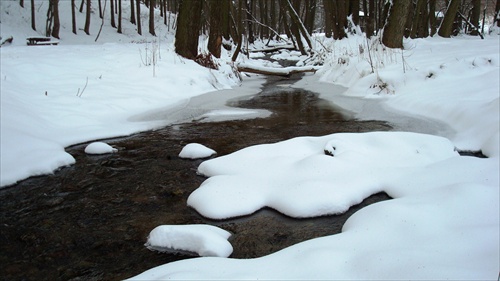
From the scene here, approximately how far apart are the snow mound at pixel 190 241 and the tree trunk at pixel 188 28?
7599 millimetres

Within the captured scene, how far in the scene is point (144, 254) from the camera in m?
2.12

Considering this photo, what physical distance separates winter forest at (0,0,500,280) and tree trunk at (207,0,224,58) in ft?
12.6

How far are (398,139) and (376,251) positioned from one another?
2001 mm

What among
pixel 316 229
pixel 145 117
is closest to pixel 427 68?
pixel 145 117

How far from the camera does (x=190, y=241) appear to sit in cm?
211

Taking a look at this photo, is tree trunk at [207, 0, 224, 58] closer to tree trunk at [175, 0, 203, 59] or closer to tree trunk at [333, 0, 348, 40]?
tree trunk at [175, 0, 203, 59]

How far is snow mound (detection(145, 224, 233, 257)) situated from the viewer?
6.75ft

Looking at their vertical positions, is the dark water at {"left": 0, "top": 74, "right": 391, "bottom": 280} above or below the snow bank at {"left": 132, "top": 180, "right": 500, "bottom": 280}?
below

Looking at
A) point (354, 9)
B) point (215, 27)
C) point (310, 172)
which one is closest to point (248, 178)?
point (310, 172)

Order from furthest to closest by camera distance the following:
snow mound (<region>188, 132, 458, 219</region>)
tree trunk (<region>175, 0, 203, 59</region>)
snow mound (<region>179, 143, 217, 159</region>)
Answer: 1. tree trunk (<region>175, 0, 203, 59</region>)
2. snow mound (<region>179, 143, 217, 159</region>)
3. snow mound (<region>188, 132, 458, 219</region>)

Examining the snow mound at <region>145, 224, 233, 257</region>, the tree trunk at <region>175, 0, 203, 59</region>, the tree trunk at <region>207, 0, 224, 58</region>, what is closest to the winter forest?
the snow mound at <region>145, 224, 233, 257</region>

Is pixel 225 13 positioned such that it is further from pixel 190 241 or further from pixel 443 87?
pixel 190 241

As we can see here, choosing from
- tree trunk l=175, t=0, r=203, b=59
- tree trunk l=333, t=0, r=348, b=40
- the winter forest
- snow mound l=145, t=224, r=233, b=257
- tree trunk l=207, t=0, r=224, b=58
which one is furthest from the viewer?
tree trunk l=333, t=0, r=348, b=40

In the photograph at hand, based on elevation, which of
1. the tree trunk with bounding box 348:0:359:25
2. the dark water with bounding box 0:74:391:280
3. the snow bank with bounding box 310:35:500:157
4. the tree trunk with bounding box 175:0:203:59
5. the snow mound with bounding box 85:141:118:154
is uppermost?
the tree trunk with bounding box 348:0:359:25
